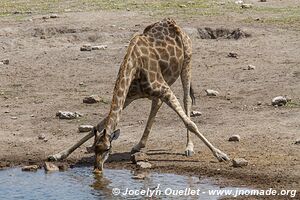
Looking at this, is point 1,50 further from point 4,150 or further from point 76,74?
point 4,150

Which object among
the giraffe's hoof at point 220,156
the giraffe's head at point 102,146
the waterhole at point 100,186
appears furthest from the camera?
the giraffe's hoof at point 220,156

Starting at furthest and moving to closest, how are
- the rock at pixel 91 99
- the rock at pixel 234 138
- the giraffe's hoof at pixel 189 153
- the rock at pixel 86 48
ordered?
the rock at pixel 86 48 → the rock at pixel 91 99 → the rock at pixel 234 138 → the giraffe's hoof at pixel 189 153

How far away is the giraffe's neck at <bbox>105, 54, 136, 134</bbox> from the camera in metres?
10.5

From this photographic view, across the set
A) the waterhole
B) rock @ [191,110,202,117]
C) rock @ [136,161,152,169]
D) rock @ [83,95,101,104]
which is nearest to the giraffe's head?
the waterhole

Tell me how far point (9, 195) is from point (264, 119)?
14.1 feet

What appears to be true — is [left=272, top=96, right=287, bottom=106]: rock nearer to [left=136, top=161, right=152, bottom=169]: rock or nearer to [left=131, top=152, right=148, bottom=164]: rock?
[left=131, top=152, right=148, bottom=164]: rock

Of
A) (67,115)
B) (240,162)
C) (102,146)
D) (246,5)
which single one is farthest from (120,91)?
(246,5)

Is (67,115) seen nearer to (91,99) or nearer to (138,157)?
(91,99)

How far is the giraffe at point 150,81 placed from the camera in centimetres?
1043

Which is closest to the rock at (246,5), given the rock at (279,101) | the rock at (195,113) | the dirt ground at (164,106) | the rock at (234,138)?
the dirt ground at (164,106)

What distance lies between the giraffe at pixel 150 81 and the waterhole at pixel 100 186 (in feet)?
0.94

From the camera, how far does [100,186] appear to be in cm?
1041

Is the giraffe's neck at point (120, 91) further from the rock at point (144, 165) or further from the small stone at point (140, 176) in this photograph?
the rock at point (144, 165)

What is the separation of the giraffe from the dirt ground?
43 cm
